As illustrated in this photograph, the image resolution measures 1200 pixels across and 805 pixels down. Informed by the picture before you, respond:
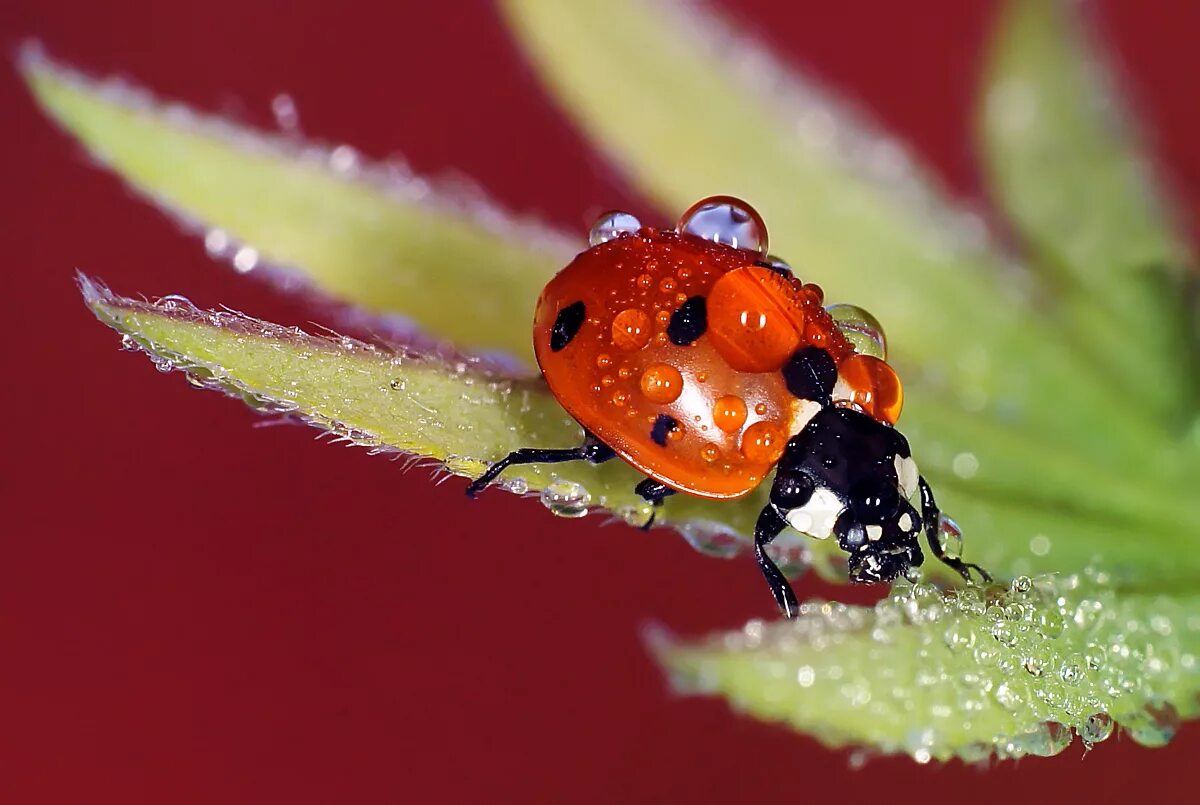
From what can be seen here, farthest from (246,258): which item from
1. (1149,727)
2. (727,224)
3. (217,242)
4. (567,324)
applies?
(1149,727)

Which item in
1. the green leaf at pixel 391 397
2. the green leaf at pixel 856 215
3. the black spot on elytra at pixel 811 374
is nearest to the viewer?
the green leaf at pixel 391 397

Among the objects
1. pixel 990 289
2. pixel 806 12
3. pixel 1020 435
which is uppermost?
pixel 806 12

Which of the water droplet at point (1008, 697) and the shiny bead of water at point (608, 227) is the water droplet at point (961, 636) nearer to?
the water droplet at point (1008, 697)

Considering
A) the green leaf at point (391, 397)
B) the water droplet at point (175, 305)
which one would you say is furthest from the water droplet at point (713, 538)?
the water droplet at point (175, 305)

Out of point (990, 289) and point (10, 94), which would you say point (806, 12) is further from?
point (10, 94)

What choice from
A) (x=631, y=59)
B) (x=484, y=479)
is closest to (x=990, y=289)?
(x=631, y=59)

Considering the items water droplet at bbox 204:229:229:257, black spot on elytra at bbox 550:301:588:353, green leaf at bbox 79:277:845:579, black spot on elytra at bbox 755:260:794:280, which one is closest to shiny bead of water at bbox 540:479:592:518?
green leaf at bbox 79:277:845:579

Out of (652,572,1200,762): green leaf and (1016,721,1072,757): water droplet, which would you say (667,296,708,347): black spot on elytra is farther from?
(1016,721,1072,757): water droplet
